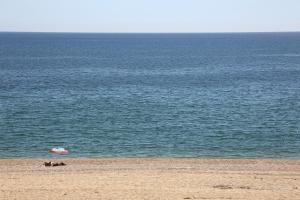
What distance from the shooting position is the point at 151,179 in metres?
25.7

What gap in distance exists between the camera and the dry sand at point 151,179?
22.2 m

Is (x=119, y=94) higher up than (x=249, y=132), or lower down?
higher up

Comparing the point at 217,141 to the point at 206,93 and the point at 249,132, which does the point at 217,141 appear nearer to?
the point at 249,132

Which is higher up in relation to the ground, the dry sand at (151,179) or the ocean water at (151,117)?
the ocean water at (151,117)

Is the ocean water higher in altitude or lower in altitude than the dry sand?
higher

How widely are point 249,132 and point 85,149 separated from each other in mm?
14538

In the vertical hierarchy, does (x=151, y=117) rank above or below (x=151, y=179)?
above

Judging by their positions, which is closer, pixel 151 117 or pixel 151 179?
pixel 151 179

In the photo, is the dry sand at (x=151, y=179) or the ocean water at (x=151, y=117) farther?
the ocean water at (x=151, y=117)

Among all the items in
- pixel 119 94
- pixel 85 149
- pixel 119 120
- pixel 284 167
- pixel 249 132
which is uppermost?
pixel 119 94

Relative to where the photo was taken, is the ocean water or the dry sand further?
the ocean water

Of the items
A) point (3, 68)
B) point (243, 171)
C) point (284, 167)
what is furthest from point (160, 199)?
point (3, 68)

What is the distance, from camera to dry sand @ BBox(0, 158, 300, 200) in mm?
22172

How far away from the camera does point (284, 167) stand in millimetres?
30234
